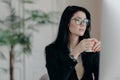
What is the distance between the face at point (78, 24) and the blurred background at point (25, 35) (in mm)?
144

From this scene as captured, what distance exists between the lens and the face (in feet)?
2.46

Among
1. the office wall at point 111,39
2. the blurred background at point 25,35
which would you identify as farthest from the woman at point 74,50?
the office wall at point 111,39

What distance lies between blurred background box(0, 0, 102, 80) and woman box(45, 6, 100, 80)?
0.37 ft

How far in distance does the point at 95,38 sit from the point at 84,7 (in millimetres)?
156

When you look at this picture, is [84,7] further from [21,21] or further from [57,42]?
[21,21]

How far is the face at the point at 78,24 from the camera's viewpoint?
0.75 meters

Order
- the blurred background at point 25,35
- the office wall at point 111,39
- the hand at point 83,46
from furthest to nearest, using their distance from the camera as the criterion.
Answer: the blurred background at point 25,35
the hand at point 83,46
the office wall at point 111,39

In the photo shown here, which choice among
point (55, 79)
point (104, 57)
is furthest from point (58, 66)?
point (104, 57)

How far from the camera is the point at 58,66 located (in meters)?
0.76

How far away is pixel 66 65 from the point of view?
747 millimetres

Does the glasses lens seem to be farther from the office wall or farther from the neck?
the office wall

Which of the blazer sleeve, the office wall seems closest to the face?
the blazer sleeve

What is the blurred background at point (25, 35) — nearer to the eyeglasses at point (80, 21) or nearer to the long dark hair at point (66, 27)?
the long dark hair at point (66, 27)

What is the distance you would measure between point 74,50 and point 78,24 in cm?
Result: 10
